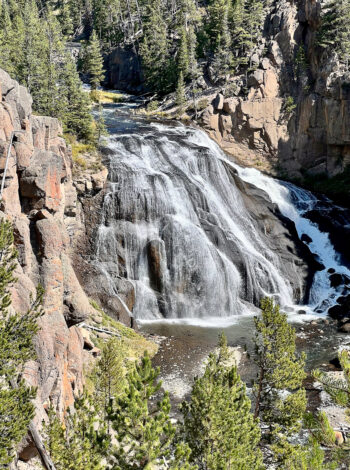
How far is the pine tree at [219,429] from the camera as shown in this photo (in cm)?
1137

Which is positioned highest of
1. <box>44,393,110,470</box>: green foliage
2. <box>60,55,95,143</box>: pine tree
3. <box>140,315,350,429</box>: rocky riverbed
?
<box>60,55,95,143</box>: pine tree

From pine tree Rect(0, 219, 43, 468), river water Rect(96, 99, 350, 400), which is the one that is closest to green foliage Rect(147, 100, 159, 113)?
river water Rect(96, 99, 350, 400)

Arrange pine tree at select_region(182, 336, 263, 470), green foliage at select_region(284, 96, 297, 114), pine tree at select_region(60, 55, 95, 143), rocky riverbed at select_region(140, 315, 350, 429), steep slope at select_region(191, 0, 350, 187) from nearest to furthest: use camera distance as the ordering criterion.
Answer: pine tree at select_region(182, 336, 263, 470)
rocky riverbed at select_region(140, 315, 350, 429)
pine tree at select_region(60, 55, 95, 143)
steep slope at select_region(191, 0, 350, 187)
green foliage at select_region(284, 96, 297, 114)

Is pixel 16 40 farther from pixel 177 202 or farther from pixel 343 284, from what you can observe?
pixel 343 284

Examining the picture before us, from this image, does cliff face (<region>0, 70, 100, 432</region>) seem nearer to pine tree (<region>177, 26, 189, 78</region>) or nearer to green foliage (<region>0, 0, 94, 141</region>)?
green foliage (<region>0, 0, 94, 141</region>)

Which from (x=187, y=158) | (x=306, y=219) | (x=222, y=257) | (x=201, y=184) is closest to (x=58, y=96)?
(x=187, y=158)

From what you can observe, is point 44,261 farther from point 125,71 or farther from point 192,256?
point 125,71

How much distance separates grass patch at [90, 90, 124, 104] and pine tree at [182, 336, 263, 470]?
226 feet

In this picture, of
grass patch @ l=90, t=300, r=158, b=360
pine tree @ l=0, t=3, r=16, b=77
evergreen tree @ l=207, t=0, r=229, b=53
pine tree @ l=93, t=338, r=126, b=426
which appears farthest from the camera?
evergreen tree @ l=207, t=0, r=229, b=53

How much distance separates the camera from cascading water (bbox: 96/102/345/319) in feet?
108

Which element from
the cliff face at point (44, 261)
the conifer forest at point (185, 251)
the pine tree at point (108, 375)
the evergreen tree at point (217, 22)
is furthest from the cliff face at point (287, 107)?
the pine tree at point (108, 375)

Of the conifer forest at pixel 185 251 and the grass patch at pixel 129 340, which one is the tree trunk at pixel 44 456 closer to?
the conifer forest at pixel 185 251

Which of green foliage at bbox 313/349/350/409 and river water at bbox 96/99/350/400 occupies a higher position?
green foliage at bbox 313/349/350/409

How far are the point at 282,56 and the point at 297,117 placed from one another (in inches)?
411
